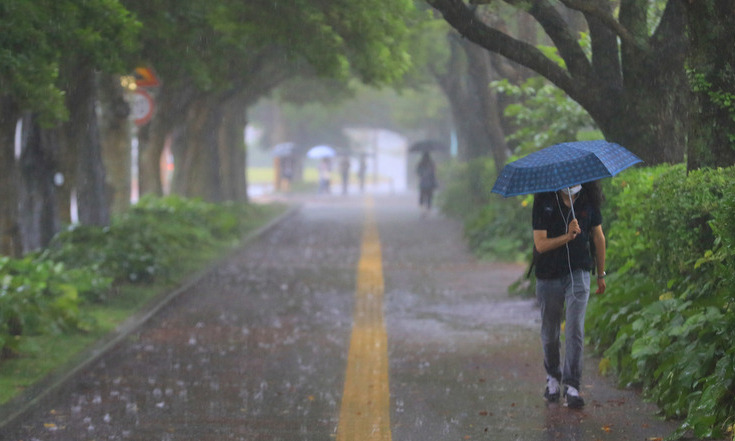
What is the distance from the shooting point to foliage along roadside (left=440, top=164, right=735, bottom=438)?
6.05 m

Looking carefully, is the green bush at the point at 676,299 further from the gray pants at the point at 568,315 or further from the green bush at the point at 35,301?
the green bush at the point at 35,301

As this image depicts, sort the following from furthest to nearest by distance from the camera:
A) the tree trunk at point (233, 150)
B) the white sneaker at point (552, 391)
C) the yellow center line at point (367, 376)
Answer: the tree trunk at point (233, 150) → the white sneaker at point (552, 391) → the yellow center line at point (367, 376)

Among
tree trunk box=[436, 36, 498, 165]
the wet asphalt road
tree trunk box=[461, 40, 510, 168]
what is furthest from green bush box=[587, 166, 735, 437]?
tree trunk box=[436, 36, 498, 165]

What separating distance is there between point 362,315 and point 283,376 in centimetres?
335

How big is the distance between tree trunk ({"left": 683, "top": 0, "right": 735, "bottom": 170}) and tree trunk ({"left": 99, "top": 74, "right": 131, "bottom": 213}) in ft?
36.2

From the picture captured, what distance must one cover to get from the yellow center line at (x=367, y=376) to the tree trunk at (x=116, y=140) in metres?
5.39

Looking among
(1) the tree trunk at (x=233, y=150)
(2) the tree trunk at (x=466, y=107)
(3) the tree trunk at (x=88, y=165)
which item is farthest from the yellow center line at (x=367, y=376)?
(1) the tree trunk at (x=233, y=150)

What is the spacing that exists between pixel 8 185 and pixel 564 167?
7163mm

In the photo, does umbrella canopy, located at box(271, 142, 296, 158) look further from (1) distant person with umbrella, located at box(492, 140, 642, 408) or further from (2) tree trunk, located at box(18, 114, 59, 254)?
(1) distant person with umbrella, located at box(492, 140, 642, 408)

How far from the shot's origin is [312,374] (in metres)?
8.55

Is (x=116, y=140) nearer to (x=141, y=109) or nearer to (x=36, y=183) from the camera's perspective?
(x=141, y=109)

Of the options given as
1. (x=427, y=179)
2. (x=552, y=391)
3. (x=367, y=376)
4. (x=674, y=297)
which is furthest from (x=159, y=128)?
(x=552, y=391)

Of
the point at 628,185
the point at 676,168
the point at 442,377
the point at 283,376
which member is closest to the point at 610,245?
the point at 628,185

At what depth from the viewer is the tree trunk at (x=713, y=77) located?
24.8 feet
